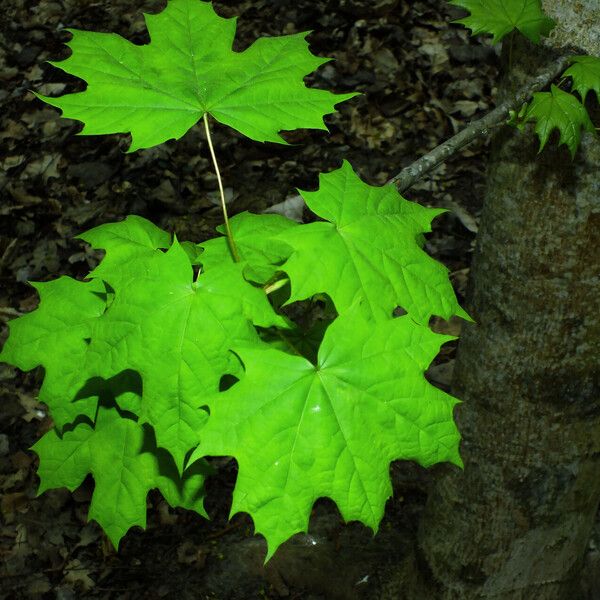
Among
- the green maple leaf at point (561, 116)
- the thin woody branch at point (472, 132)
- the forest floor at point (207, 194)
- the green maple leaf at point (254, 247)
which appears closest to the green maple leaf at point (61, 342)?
the green maple leaf at point (254, 247)

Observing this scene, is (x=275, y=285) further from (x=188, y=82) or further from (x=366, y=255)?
(x=188, y=82)

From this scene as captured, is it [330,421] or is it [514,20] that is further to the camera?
[514,20]

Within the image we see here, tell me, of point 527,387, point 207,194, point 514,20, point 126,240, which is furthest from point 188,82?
point 207,194

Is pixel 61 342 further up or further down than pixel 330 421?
further down

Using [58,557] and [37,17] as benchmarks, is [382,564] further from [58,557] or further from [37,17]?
[37,17]

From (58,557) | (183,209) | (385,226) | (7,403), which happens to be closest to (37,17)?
(183,209)
